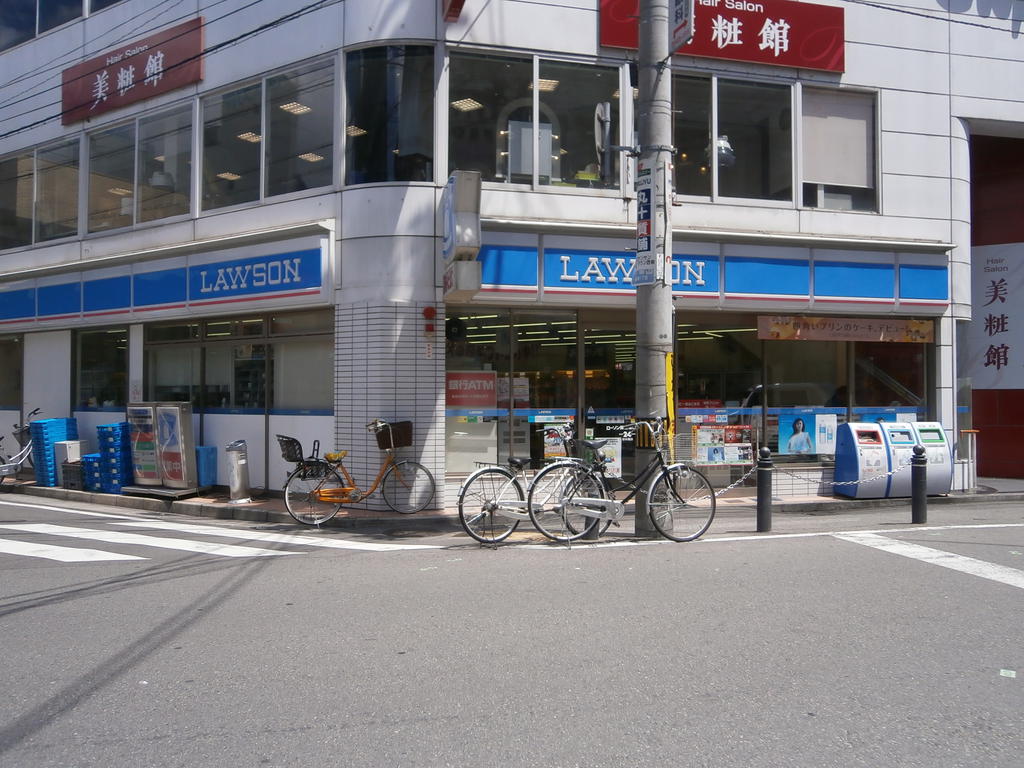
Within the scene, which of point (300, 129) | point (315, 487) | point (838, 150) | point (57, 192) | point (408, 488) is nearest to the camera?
point (315, 487)

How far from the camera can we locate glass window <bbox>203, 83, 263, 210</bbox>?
42.6 ft

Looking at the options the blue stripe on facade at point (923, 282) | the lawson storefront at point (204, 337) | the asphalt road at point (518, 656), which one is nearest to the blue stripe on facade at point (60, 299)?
the lawson storefront at point (204, 337)

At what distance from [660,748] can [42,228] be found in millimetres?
16857

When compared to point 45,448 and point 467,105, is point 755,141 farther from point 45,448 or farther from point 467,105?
point 45,448

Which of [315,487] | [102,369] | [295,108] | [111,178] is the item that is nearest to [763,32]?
[295,108]

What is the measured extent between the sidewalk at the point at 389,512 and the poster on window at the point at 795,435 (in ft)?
2.73

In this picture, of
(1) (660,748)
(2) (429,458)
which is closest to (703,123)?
(2) (429,458)

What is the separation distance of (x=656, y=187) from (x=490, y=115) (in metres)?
3.64

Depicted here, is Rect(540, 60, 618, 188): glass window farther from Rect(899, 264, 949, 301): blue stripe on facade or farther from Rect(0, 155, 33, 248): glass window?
Rect(0, 155, 33, 248): glass window

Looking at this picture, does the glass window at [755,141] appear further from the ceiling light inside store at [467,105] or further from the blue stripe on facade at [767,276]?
the ceiling light inside store at [467,105]

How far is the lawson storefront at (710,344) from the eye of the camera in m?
11.8

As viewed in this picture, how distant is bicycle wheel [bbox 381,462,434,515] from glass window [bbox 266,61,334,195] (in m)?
4.46

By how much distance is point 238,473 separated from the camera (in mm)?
11953

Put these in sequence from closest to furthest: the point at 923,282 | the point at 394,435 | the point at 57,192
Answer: the point at 394,435, the point at 923,282, the point at 57,192
